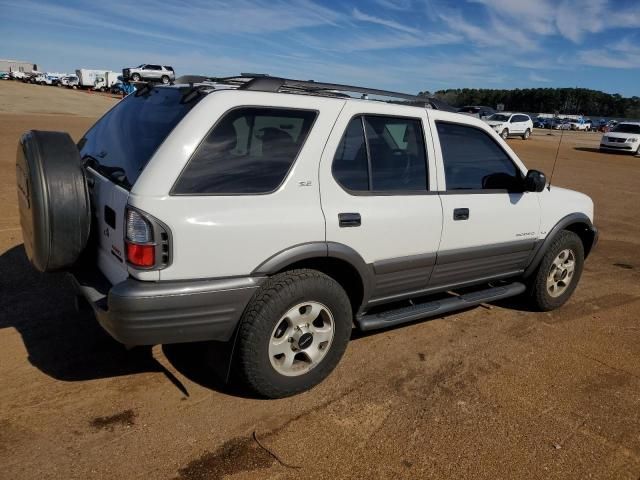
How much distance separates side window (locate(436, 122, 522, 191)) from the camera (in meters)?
3.80

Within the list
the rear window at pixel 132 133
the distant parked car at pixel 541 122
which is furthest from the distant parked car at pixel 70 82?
the rear window at pixel 132 133

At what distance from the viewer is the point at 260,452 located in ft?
8.75

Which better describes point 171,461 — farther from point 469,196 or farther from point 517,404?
point 469,196

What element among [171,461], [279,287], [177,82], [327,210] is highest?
[177,82]

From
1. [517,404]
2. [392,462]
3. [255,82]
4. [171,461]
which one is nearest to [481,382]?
[517,404]

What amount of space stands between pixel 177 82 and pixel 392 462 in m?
2.77

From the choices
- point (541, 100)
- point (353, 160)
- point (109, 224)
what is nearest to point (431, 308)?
point (353, 160)

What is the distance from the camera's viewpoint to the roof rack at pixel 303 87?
9.77ft

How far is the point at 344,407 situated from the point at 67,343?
197 cm

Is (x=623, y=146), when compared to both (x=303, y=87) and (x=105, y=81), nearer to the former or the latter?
(x=303, y=87)

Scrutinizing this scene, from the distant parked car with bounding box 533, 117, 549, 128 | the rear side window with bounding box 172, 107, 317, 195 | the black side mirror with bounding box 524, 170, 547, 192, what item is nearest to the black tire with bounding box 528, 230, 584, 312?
the black side mirror with bounding box 524, 170, 547, 192

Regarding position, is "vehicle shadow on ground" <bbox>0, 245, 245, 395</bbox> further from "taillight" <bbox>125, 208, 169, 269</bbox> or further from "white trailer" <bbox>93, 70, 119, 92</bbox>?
"white trailer" <bbox>93, 70, 119, 92</bbox>

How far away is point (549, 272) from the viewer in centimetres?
468

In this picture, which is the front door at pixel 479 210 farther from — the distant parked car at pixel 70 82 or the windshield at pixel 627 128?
the distant parked car at pixel 70 82
